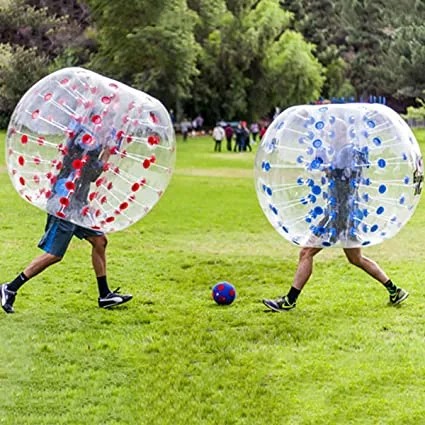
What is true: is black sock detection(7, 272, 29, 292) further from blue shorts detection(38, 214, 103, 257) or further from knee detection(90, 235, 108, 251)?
knee detection(90, 235, 108, 251)

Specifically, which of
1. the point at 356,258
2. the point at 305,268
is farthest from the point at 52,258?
the point at 356,258

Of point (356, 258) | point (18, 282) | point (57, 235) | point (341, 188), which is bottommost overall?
point (18, 282)

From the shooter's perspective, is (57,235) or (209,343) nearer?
(209,343)

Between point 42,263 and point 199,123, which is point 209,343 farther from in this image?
point 199,123

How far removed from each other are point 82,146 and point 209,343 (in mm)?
1862

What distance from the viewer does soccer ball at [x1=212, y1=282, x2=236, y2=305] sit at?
7586 mm

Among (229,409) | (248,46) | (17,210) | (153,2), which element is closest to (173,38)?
(153,2)

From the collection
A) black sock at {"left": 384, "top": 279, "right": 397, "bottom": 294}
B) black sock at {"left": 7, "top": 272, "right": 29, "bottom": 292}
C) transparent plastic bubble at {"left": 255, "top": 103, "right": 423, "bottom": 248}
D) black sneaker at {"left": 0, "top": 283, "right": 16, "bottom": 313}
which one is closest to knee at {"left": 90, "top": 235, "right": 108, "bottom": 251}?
black sock at {"left": 7, "top": 272, "right": 29, "bottom": 292}

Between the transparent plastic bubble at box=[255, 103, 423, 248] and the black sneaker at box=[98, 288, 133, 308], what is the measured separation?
151cm

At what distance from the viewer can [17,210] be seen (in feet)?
46.4

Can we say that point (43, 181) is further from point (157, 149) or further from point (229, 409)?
point (229, 409)

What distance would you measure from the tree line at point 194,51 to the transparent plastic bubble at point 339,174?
36635 mm

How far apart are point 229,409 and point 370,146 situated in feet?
9.47

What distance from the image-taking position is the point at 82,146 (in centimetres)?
680
